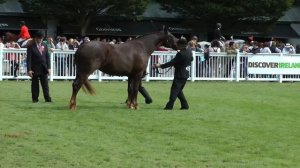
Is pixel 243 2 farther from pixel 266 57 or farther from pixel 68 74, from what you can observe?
pixel 68 74

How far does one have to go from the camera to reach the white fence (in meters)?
28.5

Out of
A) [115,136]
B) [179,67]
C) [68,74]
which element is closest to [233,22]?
[68,74]

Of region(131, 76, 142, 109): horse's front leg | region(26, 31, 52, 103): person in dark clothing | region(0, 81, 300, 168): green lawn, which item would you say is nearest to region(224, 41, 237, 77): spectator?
region(0, 81, 300, 168): green lawn

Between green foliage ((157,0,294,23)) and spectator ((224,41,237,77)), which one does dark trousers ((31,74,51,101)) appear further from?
green foliage ((157,0,294,23))

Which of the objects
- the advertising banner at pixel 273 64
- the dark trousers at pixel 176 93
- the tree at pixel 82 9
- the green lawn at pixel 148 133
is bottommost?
the green lawn at pixel 148 133

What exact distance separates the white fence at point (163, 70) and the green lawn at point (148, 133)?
24.8ft

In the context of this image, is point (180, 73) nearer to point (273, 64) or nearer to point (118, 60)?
point (118, 60)

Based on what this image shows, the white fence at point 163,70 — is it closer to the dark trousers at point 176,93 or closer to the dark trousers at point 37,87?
the dark trousers at point 37,87

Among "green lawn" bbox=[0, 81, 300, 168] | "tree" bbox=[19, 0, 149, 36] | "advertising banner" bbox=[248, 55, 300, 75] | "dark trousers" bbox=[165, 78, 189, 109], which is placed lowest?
"green lawn" bbox=[0, 81, 300, 168]

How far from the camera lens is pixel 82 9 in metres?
47.4

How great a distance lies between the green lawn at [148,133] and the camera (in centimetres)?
1029

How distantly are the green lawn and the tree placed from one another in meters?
26.1

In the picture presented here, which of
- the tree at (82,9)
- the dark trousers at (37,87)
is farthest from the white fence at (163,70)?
the tree at (82,9)

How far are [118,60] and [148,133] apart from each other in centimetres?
477
